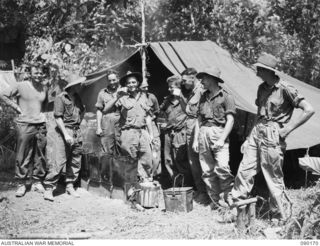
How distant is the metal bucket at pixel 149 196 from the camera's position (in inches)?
246

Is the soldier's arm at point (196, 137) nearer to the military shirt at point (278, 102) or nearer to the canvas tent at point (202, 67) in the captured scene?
the canvas tent at point (202, 67)

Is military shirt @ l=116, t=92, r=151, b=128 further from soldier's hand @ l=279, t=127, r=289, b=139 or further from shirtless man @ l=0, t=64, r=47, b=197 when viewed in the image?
soldier's hand @ l=279, t=127, r=289, b=139

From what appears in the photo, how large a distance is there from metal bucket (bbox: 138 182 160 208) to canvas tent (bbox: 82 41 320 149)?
1598 mm

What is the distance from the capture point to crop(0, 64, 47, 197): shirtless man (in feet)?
21.9

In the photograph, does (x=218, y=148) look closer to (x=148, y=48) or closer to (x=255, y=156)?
(x=255, y=156)

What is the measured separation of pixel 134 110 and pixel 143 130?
0.30m

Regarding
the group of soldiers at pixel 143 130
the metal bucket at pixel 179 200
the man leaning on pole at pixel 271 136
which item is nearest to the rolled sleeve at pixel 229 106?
the group of soldiers at pixel 143 130

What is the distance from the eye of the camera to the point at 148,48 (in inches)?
307

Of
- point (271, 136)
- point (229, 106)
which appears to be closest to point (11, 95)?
point (229, 106)

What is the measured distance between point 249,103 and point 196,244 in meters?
3.03

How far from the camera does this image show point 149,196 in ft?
20.5

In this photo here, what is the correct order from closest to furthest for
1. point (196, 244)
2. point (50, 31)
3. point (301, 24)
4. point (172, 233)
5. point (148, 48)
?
point (196, 244) → point (172, 233) → point (148, 48) → point (301, 24) → point (50, 31)

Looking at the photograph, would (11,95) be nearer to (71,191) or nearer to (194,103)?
(71,191)

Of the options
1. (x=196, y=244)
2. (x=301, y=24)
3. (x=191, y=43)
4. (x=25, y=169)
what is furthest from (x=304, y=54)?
(x=196, y=244)
